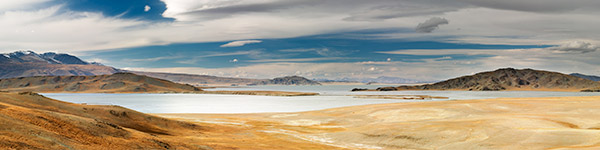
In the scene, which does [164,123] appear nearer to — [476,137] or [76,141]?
[76,141]

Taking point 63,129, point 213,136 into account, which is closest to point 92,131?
point 63,129

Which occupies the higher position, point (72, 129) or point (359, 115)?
point (72, 129)

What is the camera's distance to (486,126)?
3152cm

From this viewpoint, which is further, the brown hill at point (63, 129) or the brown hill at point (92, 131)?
the brown hill at point (92, 131)

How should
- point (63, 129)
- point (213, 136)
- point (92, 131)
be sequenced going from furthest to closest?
1. point (213, 136)
2. point (92, 131)
3. point (63, 129)

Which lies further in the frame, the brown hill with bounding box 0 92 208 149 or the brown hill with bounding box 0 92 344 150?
the brown hill with bounding box 0 92 344 150

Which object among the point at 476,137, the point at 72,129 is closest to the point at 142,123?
the point at 72,129

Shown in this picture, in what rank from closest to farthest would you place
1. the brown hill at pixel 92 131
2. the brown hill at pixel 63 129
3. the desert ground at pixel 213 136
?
the brown hill at pixel 63 129, the brown hill at pixel 92 131, the desert ground at pixel 213 136

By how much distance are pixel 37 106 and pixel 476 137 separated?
30.7 metres

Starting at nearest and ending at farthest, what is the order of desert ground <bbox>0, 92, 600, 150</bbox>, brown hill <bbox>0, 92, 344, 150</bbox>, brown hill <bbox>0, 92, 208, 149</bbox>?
1. brown hill <bbox>0, 92, 208, 149</bbox>
2. brown hill <bbox>0, 92, 344, 150</bbox>
3. desert ground <bbox>0, 92, 600, 150</bbox>

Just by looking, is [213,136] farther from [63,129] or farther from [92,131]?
[63,129]

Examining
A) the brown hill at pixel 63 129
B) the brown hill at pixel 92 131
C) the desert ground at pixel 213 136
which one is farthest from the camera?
the desert ground at pixel 213 136

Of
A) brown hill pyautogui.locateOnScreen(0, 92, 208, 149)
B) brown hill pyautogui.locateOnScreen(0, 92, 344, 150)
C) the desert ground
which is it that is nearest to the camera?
brown hill pyautogui.locateOnScreen(0, 92, 208, 149)

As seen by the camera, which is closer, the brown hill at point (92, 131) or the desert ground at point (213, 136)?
the brown hill at point (92, 131)
